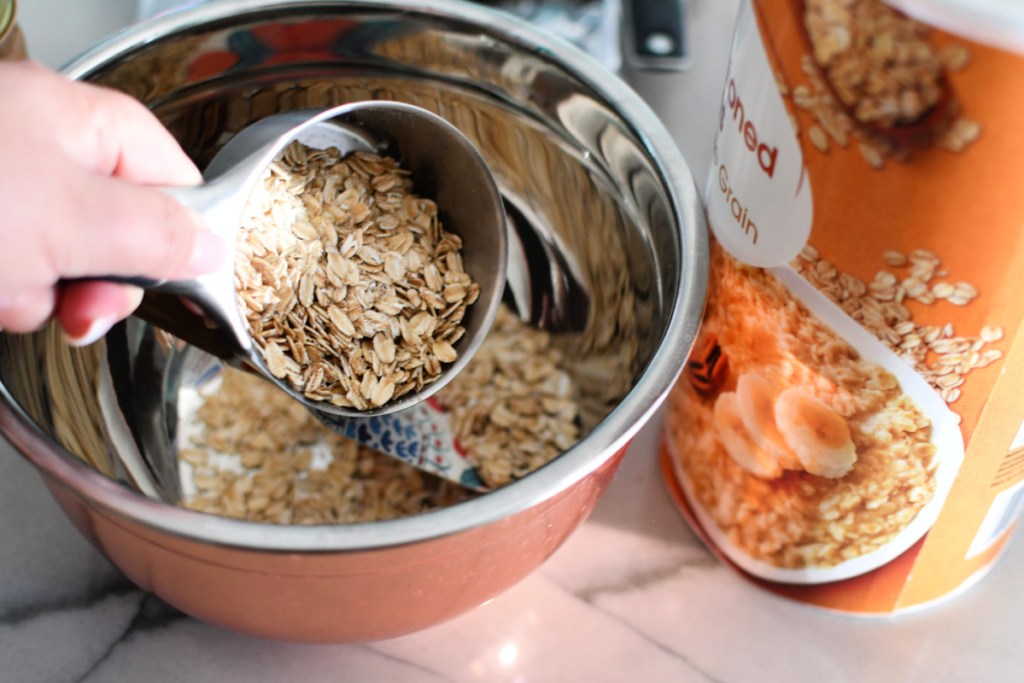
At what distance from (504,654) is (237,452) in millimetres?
219

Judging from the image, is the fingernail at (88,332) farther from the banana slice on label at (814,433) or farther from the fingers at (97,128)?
the banana slice on label at (814,433)

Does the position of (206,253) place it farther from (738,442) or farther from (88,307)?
(738,442)

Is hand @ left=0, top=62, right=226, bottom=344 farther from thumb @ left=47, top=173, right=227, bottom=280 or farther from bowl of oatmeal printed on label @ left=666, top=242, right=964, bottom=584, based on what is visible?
bowl of oatmeal printed on label @ left=666, top=242, right=964, bottom=584

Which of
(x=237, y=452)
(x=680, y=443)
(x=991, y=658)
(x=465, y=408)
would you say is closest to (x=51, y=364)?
(x=237, y=452)

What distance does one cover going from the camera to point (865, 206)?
1.31 ft

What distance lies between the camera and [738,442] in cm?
53

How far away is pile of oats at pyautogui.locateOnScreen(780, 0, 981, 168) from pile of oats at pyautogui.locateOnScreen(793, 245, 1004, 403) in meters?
0.05

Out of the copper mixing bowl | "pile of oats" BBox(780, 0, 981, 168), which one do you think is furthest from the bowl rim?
"pile of oats" BBox(780, 0, 981, 168)

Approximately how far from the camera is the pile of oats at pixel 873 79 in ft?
1.14

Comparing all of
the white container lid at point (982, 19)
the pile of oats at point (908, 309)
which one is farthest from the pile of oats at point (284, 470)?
the white container lid at point (982, 19)

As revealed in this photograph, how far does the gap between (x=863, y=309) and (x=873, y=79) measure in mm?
105

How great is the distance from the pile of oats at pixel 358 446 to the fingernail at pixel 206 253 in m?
0.21

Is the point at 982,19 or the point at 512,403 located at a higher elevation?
the point at 982,19

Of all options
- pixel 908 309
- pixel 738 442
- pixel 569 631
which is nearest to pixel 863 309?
pixel 908 309
